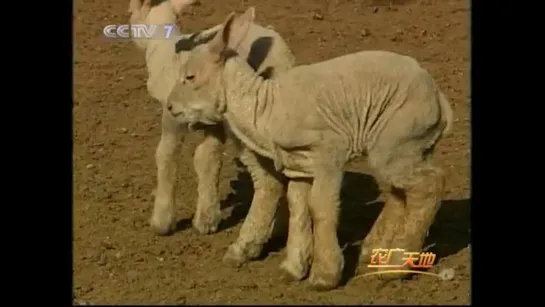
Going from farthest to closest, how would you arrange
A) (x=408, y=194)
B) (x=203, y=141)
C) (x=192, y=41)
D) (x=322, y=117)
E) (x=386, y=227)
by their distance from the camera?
(x=203, y=141)
(x=192, y=41)
(x=386, y=227)
(x=408, y=194)
(x=322, y=117)

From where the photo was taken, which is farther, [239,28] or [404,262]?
[404,262]

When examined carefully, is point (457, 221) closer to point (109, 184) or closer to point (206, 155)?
point (206, 155)

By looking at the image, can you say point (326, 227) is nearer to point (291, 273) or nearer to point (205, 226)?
point (291, 273)

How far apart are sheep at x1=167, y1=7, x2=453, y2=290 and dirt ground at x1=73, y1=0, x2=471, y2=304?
432mm

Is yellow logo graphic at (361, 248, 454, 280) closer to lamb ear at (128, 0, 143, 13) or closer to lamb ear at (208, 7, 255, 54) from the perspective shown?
lamb ear at (208, 7, 255, 54)

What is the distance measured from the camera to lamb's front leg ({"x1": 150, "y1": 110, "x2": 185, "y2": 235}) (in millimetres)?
6430

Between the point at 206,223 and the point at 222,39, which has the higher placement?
the point at 222,39

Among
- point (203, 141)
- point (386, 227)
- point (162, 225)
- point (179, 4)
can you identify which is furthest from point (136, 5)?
point (386, 227)

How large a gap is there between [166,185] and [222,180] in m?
0.80

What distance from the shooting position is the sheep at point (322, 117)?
5473 mm

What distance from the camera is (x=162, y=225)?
645 centimetres

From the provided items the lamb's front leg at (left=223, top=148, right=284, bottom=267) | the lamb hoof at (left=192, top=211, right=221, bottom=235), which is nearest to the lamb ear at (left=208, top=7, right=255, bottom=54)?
the lamb's front leg at (left=223, top=148, right=284, bottom=267)

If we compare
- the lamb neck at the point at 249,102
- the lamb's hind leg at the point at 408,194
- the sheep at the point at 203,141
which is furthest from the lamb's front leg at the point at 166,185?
the lamb's hind leg at the point at 408,194

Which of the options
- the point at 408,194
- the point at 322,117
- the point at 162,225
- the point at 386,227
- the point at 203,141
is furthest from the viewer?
the point at 203,141
